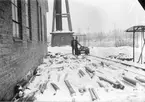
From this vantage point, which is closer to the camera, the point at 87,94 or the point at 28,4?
the point at 87,94

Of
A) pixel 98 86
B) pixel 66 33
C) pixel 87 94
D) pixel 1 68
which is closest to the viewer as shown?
pixel 1 68

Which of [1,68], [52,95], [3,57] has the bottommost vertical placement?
[52,95]

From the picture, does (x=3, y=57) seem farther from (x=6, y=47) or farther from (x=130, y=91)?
(x=130, y=91)

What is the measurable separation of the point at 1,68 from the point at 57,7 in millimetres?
29371

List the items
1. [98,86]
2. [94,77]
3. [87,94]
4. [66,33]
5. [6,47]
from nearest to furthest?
[6,47] → [87,94] → [98,86] → [94,77] → [66,33]

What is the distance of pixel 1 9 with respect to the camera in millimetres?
3332

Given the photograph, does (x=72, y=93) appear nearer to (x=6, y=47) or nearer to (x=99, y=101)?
(x=99, y=101)

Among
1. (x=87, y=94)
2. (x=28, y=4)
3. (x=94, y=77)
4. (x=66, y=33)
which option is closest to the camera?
(x=87, y=94)

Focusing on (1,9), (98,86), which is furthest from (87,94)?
(1,9)

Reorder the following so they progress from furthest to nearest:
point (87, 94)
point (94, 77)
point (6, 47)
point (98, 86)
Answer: point (94, 77) → point (98, 86) → point (87, 94) → point (6, 47)

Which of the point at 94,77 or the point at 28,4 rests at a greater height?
the point at 28,4

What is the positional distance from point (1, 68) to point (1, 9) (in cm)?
130

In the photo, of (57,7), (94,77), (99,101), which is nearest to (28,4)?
(94,77)

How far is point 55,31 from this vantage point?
30.6 meters
